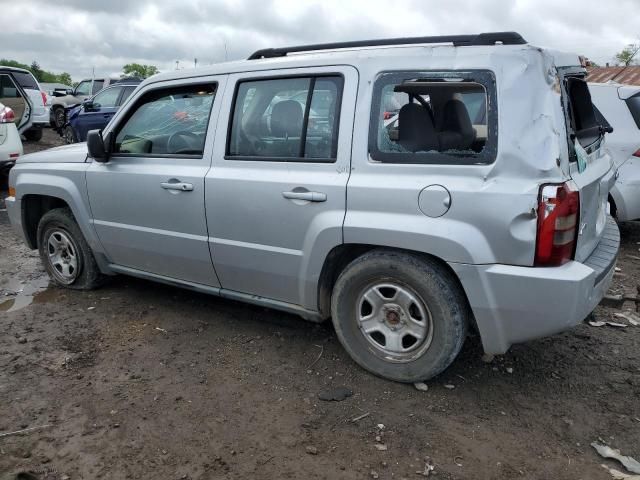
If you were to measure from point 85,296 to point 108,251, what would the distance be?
59 centimetres

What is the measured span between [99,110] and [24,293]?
29.8ft

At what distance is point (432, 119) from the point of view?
3420 mm

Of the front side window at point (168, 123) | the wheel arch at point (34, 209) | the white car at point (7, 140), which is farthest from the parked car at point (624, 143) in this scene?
the white car at point (7, 140)

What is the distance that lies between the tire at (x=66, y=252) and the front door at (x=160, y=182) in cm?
41

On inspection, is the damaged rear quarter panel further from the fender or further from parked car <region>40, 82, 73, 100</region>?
parked car <region>40, 82, 73, 100</region>

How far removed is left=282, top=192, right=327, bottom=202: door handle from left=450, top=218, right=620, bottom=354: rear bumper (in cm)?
82

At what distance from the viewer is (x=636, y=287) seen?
480 centimetres

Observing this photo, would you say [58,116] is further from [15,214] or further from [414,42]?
[414,42]

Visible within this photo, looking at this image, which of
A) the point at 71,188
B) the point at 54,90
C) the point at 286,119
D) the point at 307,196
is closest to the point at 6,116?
the point at 71,188

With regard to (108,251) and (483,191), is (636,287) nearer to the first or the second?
(483,191)

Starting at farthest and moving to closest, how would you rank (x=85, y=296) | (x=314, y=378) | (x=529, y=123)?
(x=85, y=296), (x=314, y=378), (x=529, y=123)

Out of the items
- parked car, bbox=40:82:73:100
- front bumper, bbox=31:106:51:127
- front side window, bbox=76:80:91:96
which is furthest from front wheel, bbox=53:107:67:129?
front bumper, bbox=31:106:51:127

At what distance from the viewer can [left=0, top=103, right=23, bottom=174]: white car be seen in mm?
8305

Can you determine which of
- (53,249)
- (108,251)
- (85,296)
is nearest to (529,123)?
(108,251)
